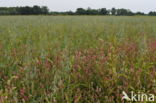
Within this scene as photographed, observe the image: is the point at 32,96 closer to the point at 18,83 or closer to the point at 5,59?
the point at 18,83

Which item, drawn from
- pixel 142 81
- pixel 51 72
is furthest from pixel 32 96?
pixel 142 81

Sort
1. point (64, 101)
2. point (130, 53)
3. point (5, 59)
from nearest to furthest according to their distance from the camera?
1. point (64, 101)
2. point (5, 59)
3. point (130, 53)

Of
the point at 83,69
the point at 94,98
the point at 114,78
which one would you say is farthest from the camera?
the point at 83,69

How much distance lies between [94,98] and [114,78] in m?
0.32

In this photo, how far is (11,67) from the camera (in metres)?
2.43

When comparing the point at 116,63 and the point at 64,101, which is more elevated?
the point at 116,63

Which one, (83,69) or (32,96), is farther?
(83,69)

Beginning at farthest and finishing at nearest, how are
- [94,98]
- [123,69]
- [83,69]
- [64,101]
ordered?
[83,69] < [123,69] < [94,98] < [64,101]

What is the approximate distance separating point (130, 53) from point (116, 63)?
71 centimetres

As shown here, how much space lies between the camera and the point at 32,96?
1.72m

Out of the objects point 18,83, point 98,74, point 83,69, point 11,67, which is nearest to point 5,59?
point 11,67

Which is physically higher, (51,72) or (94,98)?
(51,72)

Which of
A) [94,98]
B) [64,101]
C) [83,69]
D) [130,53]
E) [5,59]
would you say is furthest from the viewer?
[130,53]

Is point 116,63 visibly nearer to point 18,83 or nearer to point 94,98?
point 94,98
